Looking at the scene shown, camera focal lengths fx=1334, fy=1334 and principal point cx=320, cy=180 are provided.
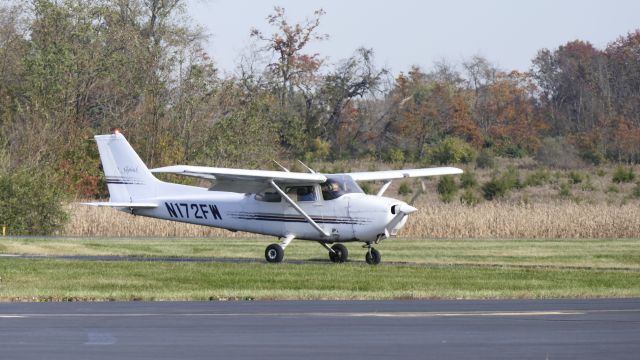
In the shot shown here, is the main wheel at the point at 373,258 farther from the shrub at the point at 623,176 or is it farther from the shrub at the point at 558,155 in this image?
the shrub at the point at 558,155

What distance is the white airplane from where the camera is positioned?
2875cm

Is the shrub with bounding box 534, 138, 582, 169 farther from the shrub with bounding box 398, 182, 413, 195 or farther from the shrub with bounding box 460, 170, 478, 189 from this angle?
the shrub with bounding box 398, 182, 413, 195

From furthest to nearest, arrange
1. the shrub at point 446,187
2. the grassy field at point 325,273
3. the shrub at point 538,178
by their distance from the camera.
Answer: the shrub at point 538,178 → the shrub at point 446,187 → the grassy field at point 325,273

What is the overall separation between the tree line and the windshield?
49.3 ft

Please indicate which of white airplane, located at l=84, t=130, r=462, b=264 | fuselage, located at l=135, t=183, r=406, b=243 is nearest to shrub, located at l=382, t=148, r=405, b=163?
white airplane, located at l=84, t=130, r=462, b=264

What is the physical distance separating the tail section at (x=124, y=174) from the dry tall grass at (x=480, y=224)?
8.69m

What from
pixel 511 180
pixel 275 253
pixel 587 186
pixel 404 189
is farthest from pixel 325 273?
pixel 587 186

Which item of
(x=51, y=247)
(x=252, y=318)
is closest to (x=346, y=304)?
(x=252, y=318)

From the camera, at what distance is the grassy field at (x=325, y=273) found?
2155cm

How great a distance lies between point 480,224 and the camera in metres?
41.1

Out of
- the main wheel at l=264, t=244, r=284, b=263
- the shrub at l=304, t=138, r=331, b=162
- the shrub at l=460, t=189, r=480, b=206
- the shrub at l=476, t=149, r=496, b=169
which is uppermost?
the shrub at l=304, t=138, r=331, b=162

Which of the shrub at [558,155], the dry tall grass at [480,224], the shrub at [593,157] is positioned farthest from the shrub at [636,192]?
the dry tall grass at [480,224]

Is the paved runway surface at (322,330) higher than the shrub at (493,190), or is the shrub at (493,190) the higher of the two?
the shrub at (493,190)

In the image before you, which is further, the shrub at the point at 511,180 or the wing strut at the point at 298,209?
the shrub at the point at 511,180
